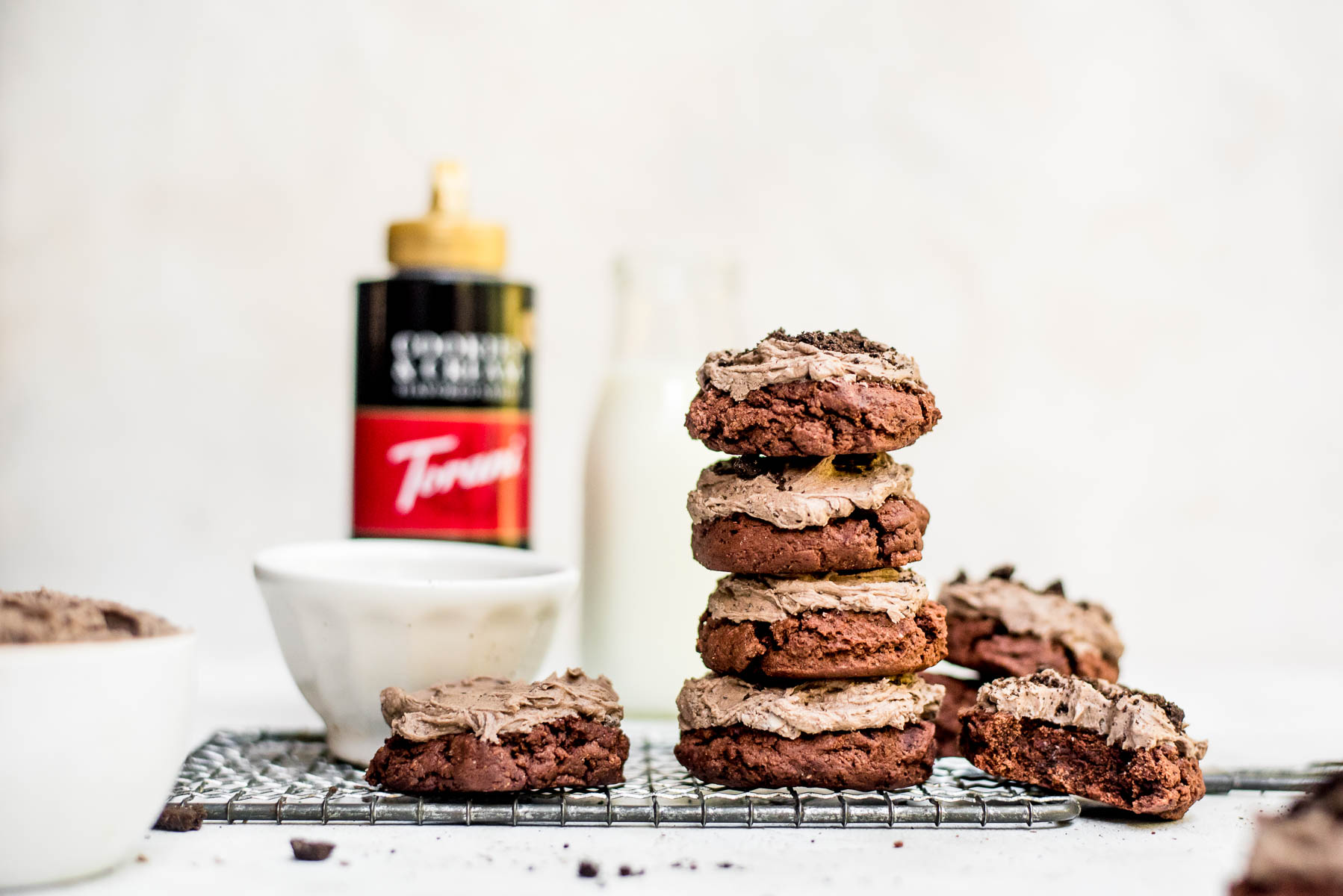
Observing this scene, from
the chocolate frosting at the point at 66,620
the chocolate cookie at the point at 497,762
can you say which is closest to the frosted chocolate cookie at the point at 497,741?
the chocolate cookie at the point at 497,762

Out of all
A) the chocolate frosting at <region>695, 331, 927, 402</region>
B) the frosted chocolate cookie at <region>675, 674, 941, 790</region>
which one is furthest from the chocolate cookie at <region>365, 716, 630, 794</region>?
the chocolate frosting at <region>695, 331, 927, 402</region>

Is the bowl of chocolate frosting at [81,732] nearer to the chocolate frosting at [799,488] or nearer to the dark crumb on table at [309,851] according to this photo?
the dark crumb on table at [309,851]

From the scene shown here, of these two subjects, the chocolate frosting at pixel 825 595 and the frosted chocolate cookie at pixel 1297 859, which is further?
the chocolate frosting at pixel 825 595

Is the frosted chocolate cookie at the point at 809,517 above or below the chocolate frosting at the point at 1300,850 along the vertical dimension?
above

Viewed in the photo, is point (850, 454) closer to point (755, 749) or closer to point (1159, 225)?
point (755, 749)

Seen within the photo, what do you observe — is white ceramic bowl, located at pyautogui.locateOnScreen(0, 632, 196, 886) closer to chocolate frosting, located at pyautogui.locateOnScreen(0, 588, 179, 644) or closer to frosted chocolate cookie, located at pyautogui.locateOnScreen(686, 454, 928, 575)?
chocolate frosting, located at pyautogui.locateOnScreen(0, 588, 179, 644)

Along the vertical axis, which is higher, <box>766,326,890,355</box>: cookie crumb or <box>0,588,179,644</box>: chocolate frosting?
<box>766,326,890,355</box>: cookie crumb

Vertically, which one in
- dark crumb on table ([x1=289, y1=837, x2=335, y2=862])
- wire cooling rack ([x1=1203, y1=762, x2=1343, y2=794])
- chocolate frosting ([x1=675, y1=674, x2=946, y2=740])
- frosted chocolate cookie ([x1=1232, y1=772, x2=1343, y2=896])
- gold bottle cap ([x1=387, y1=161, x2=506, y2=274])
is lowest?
wire cooling rack ([x1=1203, y1=762, x2=1343, y2=794])
